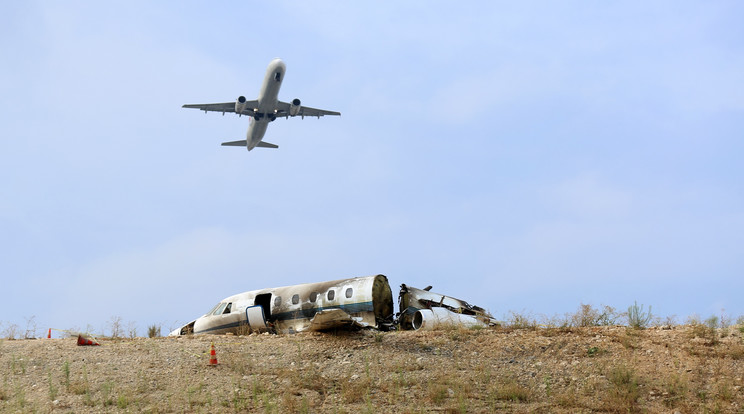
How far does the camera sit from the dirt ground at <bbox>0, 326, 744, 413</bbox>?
40.9 ft

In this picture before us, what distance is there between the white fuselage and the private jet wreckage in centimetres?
2238

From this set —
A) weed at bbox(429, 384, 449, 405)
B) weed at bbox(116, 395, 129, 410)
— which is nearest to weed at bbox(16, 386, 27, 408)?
weed at bbox(116, 395, 129, 410)

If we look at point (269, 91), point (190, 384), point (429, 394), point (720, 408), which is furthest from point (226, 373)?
point (269, 91)

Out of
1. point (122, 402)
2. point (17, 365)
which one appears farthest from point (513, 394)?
point (17, 365)

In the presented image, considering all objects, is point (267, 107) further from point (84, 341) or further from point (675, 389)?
point (675, 389)

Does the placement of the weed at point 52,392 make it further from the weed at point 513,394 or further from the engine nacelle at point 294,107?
the engine nacelle at point 294,107

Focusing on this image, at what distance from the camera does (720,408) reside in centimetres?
1196

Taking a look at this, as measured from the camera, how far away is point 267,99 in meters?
42.6

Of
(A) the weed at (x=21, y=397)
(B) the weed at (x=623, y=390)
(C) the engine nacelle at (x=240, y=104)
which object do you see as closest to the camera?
(B) the weed at (x=623, y=390)

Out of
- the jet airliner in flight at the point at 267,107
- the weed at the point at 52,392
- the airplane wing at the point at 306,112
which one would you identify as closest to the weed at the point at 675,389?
the weed at the point at 52,392

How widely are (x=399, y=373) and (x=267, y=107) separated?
32132 mm

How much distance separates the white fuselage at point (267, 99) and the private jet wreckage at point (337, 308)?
22378mm

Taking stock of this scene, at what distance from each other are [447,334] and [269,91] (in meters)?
28.2

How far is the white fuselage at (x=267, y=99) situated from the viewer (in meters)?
40.8
